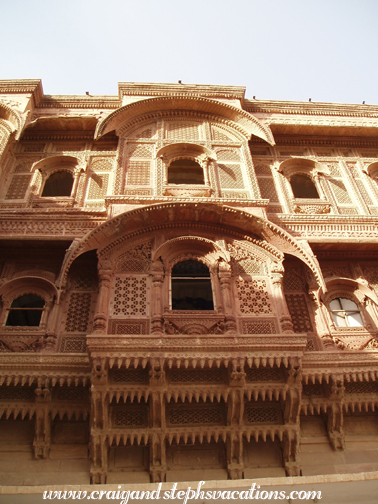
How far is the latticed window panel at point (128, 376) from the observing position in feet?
19.4

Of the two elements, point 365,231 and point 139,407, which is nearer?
point 139,407

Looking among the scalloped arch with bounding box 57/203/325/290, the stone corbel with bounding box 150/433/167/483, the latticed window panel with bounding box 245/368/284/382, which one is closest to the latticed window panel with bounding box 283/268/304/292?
the scalloped arch with bounding box 57/203/325/290

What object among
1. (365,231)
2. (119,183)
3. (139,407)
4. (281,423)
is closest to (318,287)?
(365,231)

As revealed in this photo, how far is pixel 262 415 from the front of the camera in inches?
244

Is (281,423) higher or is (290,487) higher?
(281,423)

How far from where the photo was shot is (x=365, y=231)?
27.2 ft

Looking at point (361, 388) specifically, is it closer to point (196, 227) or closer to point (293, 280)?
point (293, 280)

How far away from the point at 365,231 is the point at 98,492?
638 cm

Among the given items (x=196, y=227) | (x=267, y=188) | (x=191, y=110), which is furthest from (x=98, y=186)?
(x=267, y=188)

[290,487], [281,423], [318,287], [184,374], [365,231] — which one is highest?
[365,231]

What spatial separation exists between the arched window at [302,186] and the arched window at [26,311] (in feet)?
20.6

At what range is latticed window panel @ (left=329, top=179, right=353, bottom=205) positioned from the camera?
30.6 feet

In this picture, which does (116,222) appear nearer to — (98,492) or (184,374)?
(184,374)

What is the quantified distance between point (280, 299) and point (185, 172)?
4329 mm
